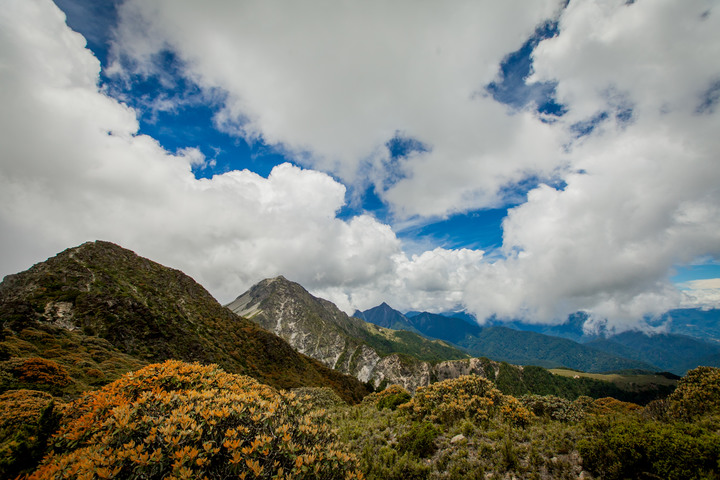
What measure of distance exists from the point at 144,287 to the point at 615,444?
88009 mm

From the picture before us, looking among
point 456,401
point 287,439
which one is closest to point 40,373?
point 287,439

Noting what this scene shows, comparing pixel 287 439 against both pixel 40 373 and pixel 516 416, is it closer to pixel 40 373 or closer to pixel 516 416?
pixel 516 416

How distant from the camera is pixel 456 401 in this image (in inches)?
571

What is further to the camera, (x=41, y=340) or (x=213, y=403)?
(x=41, y=340)

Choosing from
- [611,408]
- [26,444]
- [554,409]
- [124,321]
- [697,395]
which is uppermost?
[124,321]

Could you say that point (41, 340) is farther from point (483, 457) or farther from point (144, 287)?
point (144, 287)

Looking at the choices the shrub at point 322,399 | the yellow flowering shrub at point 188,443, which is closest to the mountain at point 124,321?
the shrub at point 322,399

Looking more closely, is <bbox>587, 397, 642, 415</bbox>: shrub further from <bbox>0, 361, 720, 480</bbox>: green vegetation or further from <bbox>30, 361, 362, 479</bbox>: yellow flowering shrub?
<bbox>30, 361, 362, 479</bbox>: yellow flowering shrub

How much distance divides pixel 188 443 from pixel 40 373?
1925 cm

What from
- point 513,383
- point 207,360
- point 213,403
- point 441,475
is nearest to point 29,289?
point 207,360

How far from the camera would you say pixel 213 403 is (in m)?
6.41

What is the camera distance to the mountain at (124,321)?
29367mm

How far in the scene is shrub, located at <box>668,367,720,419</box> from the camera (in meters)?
12.6

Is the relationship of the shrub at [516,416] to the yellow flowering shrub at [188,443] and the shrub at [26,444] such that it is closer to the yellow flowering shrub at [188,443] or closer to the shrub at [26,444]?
the yellow flowering shrub at [188,443]
